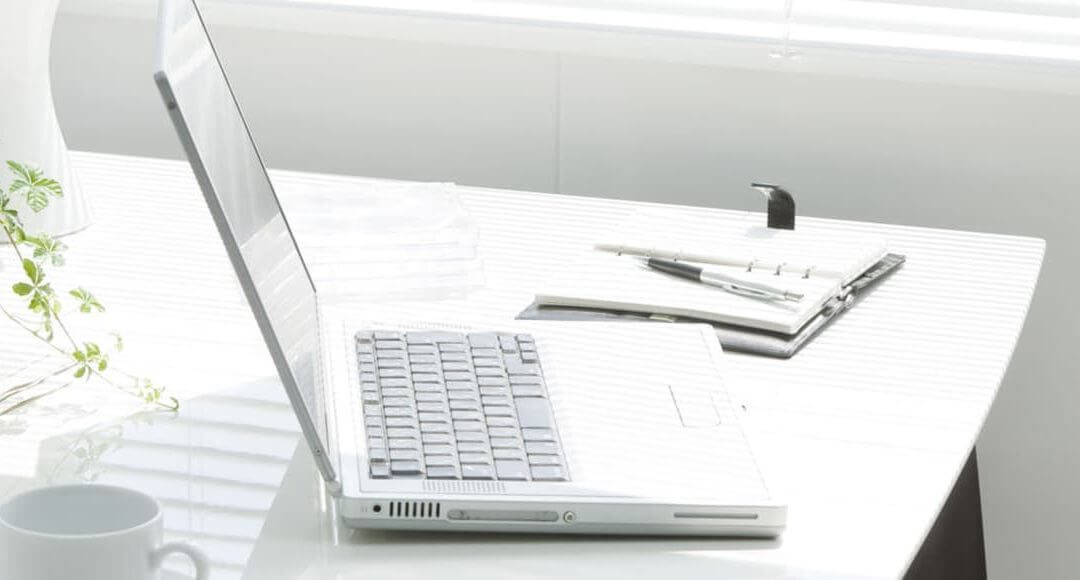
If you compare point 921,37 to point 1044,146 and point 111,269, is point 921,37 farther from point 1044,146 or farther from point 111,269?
point 111,269

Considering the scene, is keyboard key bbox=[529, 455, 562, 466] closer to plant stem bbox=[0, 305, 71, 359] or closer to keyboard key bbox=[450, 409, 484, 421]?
keyboard key bbox=[450, 409, 484, 421]

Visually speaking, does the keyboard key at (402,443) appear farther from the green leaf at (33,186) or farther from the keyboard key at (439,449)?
the green leaf at (33,186)

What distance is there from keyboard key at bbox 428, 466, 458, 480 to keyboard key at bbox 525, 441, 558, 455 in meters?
0.06

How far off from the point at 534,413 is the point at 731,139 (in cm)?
90

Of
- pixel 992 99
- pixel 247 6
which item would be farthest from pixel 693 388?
pixel 247 6

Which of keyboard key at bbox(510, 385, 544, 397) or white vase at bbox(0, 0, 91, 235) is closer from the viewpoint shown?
keyboard key at bbox(510, 385, 544, 397)

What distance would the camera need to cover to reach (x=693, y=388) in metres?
1.14

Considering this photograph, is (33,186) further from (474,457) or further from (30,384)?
(474,457)

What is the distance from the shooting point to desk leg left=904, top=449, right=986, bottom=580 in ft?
4.88

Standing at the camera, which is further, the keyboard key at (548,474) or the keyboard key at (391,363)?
the keyboard key at (391,363)

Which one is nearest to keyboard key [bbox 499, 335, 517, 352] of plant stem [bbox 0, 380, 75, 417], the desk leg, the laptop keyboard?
the laptop keyboard

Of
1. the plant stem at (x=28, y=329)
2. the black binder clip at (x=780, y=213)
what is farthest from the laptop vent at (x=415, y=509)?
the black binder clip at (x=780, y=213)

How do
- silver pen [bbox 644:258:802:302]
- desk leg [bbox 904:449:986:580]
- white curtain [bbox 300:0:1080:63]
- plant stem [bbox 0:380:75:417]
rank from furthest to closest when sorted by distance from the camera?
white curtain [bbox 300:0:1080:63]
desk leg [bbox 904:449:986:580]
silver pen [bbox 644:258:802:302]
plant stem [bbox 0:380:75:417]

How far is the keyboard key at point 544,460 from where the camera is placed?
989 mm
